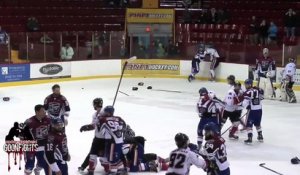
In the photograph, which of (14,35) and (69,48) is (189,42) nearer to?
(69,48)

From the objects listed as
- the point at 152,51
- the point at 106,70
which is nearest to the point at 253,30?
the point at 152,51

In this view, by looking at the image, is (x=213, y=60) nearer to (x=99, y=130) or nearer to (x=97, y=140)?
(x=97, y=140)

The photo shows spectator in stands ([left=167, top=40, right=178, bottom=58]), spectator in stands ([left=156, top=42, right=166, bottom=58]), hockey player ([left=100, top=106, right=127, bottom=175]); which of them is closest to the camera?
hockey player ([left=100, top=106, right=127, bottom=175])

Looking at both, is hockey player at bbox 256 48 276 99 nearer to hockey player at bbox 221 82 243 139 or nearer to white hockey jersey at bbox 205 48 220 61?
white hockey jersey at bbox 205 48 220 61

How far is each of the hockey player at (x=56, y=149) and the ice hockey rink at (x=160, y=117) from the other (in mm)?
1986

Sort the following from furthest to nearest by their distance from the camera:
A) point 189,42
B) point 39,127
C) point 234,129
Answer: point 189,42
point 234,129
point 39,127

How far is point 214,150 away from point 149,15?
60.4 ft

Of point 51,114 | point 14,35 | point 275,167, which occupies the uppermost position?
point 14,35

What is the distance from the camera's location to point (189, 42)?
76.0ft

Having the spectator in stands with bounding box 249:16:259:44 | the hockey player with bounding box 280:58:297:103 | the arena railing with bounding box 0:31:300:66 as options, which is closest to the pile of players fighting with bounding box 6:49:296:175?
the hockey player with bounding box 280:58:297:103

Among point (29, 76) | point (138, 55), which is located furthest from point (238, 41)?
point (29, 76)

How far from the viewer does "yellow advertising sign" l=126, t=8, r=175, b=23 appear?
25.4 m

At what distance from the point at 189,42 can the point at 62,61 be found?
496 cm

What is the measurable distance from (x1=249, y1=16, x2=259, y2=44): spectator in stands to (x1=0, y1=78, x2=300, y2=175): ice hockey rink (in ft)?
8.08
